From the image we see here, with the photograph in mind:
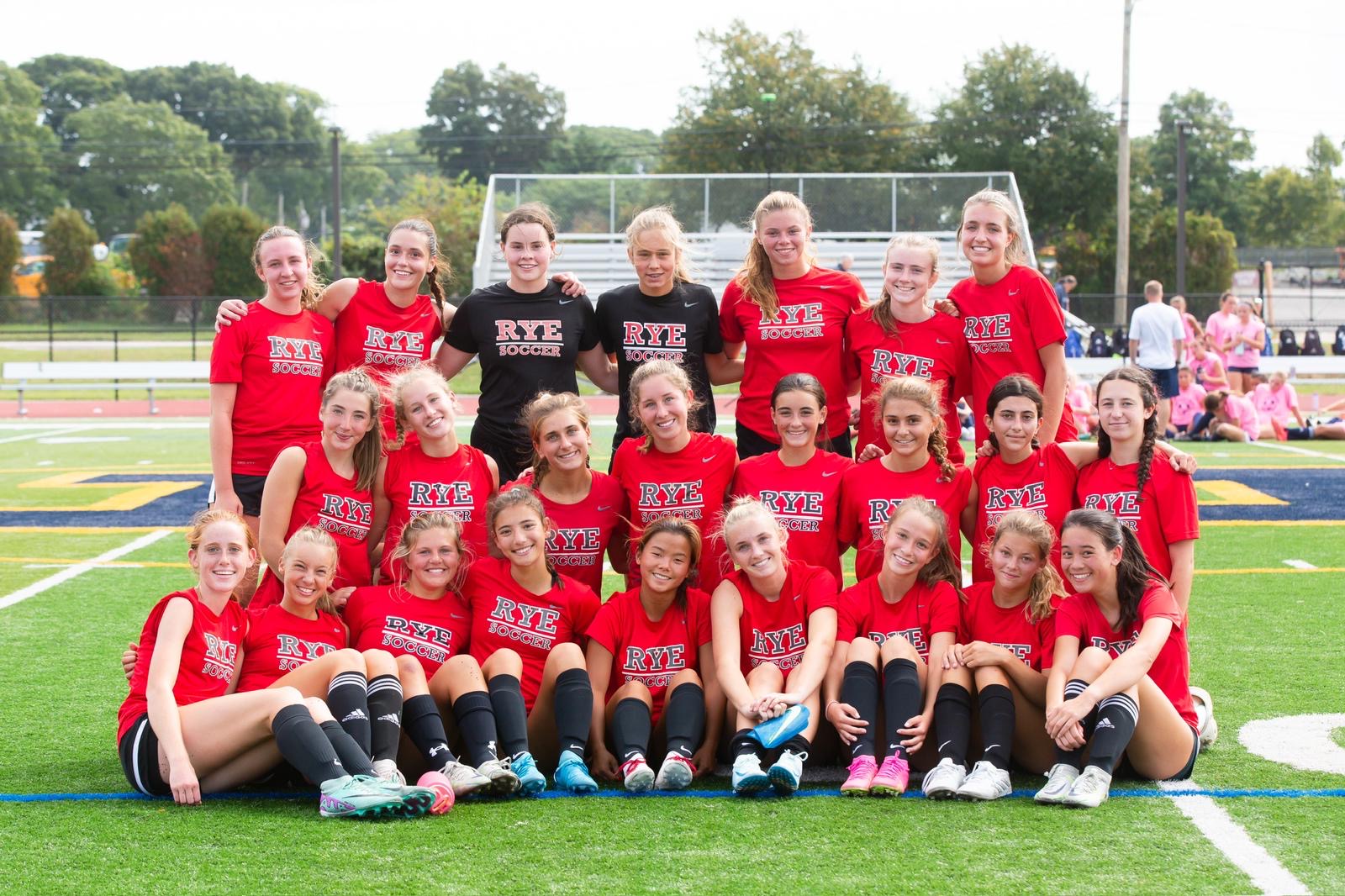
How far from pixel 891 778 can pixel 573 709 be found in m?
0.94

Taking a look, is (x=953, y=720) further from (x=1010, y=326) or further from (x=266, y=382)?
(x=266, y=382)

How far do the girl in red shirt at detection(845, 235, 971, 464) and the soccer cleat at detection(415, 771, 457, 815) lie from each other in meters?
2.00

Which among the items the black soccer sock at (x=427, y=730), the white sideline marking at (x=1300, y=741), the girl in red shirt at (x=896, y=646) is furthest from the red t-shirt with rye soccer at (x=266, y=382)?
the white sideline marking at (x=1300, y=741)

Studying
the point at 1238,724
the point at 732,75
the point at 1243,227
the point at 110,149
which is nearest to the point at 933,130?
the point at 732,75

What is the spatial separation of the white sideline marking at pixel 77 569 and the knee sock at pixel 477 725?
360 cm

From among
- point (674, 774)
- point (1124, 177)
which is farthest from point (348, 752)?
point (1124, 177)

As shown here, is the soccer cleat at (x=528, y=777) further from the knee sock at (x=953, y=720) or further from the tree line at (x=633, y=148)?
the tree line at (x=633, y=148)

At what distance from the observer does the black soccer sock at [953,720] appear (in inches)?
149

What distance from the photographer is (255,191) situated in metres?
81.0

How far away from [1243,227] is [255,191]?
56.3 metres

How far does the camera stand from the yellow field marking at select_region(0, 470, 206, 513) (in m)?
9.45

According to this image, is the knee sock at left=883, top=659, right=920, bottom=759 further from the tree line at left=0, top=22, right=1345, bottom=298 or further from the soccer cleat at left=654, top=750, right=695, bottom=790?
the tree line at left=0, top=22, right=1345, bottom=298

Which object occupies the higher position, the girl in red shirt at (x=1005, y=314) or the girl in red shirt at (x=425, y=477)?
the girl in red shirt at (x=1005, y=314)

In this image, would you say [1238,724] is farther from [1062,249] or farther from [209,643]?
[1062,249]
